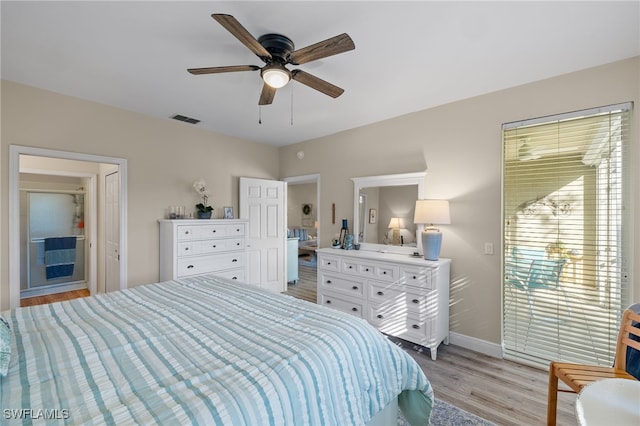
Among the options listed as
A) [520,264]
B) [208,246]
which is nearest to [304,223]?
[208,246]

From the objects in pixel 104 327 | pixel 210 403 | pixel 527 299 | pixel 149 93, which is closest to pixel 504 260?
pixel 527 299

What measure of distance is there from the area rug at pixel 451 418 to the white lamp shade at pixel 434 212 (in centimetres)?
159

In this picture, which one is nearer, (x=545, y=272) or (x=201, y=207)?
(x=545, y=272)

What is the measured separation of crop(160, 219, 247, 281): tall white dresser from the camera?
3420mm

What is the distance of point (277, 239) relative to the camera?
190 inches

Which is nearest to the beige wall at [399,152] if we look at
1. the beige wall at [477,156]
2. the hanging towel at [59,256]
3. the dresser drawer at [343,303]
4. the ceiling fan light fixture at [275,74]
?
the beige wall at [477,156]

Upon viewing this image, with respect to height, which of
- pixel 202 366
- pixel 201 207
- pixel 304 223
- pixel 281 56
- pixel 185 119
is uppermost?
pixel 185 119

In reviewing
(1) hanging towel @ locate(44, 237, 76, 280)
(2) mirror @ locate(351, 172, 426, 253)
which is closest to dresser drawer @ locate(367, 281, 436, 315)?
(2) mirror @ locate(351, 172, 426, 253)

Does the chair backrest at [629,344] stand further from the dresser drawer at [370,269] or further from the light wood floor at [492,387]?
the dresser drawer at [370,269]

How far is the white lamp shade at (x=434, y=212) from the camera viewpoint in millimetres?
2830

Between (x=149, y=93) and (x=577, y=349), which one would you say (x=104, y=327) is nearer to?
(x=149, y=93)

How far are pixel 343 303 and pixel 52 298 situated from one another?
187 inches

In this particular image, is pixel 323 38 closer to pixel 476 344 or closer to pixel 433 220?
pixel 433 220

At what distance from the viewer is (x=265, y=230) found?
4.70 metres
